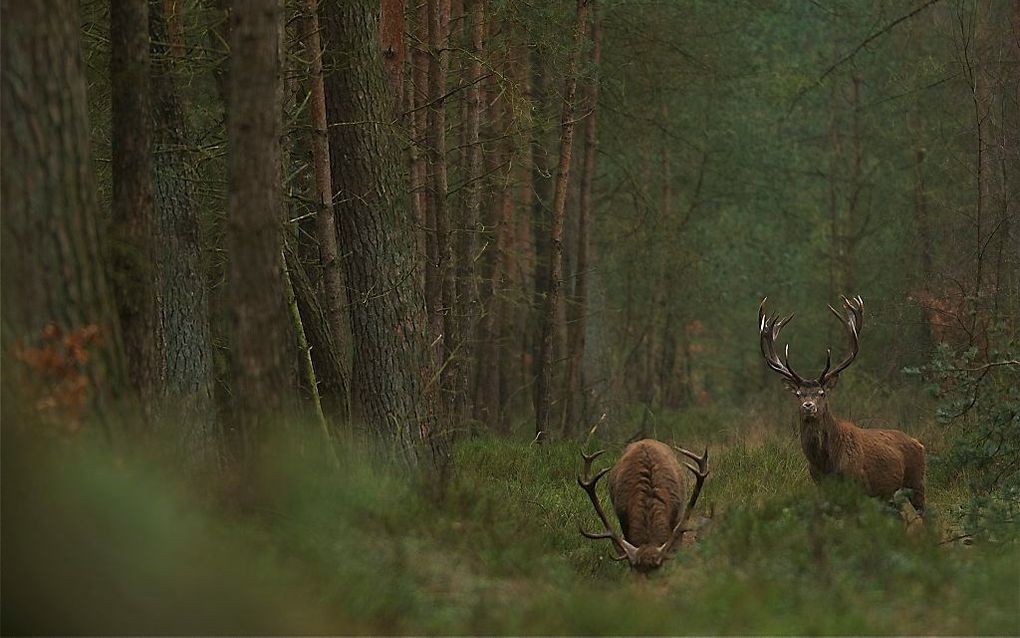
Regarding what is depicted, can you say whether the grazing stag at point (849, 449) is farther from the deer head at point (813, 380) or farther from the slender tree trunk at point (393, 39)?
the slender tree trunk at point (393, 39)

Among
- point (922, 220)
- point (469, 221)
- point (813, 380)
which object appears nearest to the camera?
point (813, 380)

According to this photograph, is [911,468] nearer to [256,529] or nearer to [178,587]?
[256,529]

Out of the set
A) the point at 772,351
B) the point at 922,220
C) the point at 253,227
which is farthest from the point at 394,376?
the point at 922,220

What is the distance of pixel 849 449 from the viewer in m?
13.0

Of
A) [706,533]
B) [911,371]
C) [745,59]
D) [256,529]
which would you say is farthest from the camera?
[745,59]

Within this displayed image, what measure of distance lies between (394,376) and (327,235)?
138cm

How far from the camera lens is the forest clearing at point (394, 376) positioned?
688 centimetres

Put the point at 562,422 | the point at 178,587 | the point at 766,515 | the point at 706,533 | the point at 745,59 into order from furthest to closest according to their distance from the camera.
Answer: the point at 745,59 < the point at 562,422 < the point at 706,533 < the point at 766,515 < the point at 178,587

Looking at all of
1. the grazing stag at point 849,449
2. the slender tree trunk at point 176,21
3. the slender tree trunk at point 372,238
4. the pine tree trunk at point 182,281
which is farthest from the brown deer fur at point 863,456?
the slender tree trunk at point 176,21

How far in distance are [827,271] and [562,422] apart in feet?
46.7

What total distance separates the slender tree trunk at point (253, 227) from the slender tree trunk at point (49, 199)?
92 cm

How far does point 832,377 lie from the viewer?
12.9m

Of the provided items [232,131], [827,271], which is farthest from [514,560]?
[827,271]

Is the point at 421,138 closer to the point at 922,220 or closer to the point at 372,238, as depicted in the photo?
the point at 372,238
